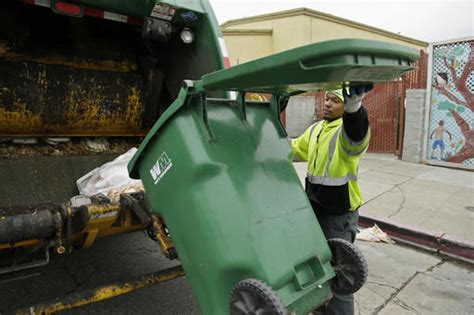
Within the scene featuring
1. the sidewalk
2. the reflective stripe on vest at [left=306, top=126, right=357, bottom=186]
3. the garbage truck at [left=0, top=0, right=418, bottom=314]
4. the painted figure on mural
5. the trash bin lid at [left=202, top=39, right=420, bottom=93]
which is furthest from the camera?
the painted figure on mural

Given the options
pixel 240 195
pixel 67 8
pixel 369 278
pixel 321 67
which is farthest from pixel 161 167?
pixel 369 278

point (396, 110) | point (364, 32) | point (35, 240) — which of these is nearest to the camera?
point (35, 240)

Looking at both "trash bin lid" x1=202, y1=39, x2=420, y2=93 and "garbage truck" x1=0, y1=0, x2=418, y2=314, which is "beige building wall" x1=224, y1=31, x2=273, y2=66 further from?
"trash bin lid" x1=202, y1=39, x2=420, y2=93

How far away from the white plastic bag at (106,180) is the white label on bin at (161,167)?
0.71m

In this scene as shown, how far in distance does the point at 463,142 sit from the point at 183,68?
6.47m

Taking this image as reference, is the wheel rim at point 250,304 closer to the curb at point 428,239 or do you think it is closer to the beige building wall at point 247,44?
the curb at point 428,239

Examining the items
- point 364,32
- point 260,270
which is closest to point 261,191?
point 260,270

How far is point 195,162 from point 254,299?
21.9 inches

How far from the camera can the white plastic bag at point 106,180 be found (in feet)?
8.24

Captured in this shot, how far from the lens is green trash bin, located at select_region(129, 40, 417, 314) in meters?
1.38

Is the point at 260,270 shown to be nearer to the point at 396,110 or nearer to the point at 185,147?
the point at 185,147

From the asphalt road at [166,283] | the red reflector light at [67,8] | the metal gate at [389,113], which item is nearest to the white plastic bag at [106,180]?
the asphalt road at [166,283]

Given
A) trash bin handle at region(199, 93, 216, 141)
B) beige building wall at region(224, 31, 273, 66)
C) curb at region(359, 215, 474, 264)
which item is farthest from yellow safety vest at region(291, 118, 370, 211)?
beige building wall at region(224, 31, 273, 66)

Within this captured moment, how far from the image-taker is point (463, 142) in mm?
7348
